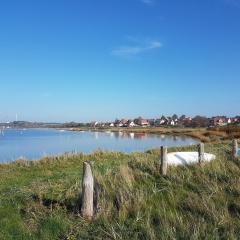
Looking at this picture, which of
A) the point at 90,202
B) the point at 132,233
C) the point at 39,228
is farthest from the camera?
the point at 90,202

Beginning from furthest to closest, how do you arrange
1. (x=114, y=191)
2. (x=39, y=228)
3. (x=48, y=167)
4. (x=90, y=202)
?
(x=48, y=167) → (x=114, y=191) → (x=90, y=202) → (x=39, y=228)

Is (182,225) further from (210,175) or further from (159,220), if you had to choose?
(210,175)

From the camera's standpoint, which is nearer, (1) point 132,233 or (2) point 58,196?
(1) point 132,233

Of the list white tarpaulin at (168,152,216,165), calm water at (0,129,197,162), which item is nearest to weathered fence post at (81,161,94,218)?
white tarpaulin at (168,152,216,165)

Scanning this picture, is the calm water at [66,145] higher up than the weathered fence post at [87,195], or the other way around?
the weathered fence post at [87,195]

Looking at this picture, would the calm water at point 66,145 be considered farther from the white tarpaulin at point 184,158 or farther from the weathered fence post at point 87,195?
the weathered fence post at point 87,195

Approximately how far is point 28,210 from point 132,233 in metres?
2.33

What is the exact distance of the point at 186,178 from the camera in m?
9.91

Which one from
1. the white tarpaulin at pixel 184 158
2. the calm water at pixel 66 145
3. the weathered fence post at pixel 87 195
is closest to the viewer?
the weathered fence post at pixel 87 195

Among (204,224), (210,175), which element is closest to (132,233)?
(204,224)

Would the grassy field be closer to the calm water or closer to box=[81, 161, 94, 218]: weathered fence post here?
box=[81, 161, 94, 218]: weathered fence post

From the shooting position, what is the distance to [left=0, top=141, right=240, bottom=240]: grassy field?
6.46 m

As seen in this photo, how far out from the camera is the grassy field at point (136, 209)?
6.46m

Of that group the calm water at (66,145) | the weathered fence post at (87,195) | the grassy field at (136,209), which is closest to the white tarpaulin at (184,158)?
the grassy field at (136,209)
